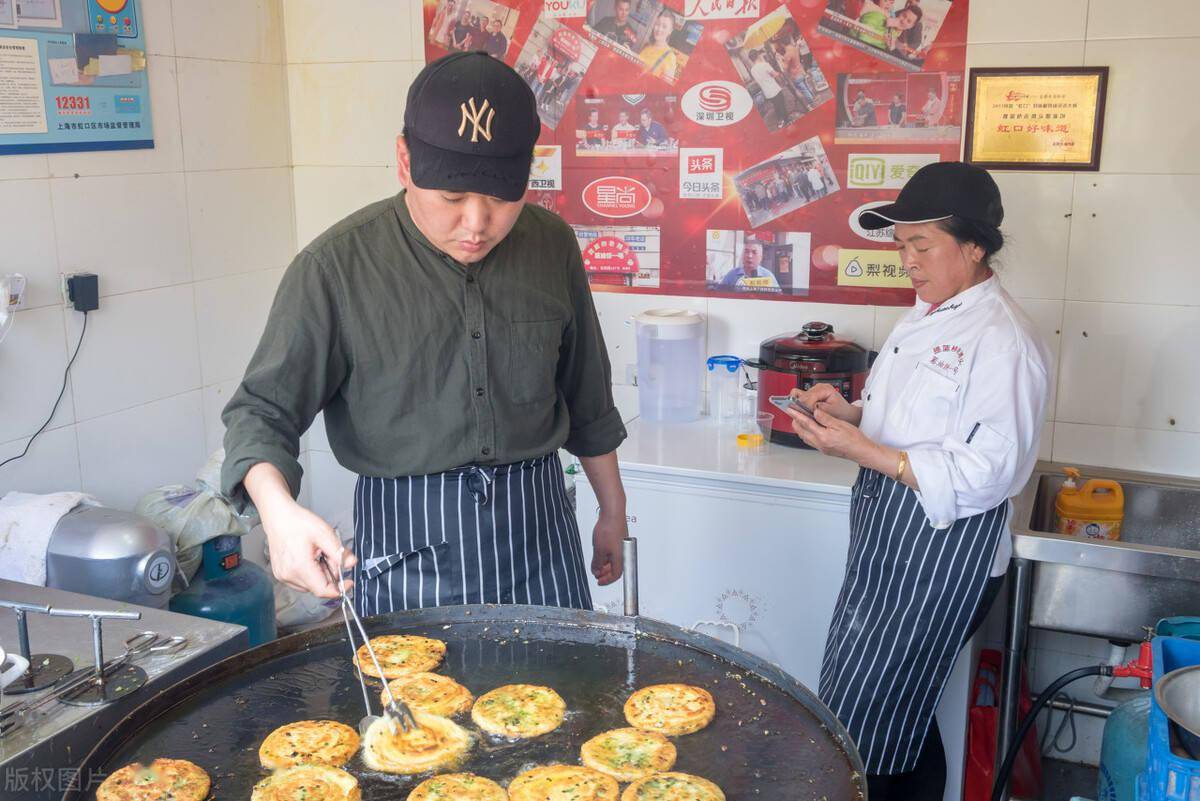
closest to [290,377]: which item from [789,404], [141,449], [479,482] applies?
[479,482]

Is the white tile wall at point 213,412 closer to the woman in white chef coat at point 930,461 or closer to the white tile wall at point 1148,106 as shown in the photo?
the woman in white chef coat at point 930,461

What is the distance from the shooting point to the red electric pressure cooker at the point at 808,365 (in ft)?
10.4

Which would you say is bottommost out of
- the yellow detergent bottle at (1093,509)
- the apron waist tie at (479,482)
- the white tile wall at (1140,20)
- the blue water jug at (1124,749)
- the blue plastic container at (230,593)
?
the blue water jug at (1124,749)

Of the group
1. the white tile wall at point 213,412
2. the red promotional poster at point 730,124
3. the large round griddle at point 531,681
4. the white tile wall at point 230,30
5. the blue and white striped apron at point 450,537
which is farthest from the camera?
the white tile wall at point 213,412

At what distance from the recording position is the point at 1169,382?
3047mm

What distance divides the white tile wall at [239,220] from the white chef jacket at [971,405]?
2.34 m

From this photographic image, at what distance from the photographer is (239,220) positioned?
149 inches

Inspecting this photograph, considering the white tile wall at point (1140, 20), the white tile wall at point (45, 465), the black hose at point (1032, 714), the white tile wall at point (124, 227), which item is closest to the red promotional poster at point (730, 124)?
the white tile wall at point (1140, 20)

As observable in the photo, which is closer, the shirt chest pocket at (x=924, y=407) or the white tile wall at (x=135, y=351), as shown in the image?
the shirt chest pocket at (x=924, y=407)

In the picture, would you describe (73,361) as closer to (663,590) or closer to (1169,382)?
(663,590)

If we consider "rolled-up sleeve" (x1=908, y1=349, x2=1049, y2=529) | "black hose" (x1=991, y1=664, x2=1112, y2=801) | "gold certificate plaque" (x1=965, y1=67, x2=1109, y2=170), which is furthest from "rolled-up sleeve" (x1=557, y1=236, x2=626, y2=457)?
"gold certificate plaque" (x1=965, y1=67, x2=1109, y2=170)

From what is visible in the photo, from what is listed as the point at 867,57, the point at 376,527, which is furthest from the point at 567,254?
the point at 867,57

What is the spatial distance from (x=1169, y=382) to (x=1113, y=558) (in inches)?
28.4

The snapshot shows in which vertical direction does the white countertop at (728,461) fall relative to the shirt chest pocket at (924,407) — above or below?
below
